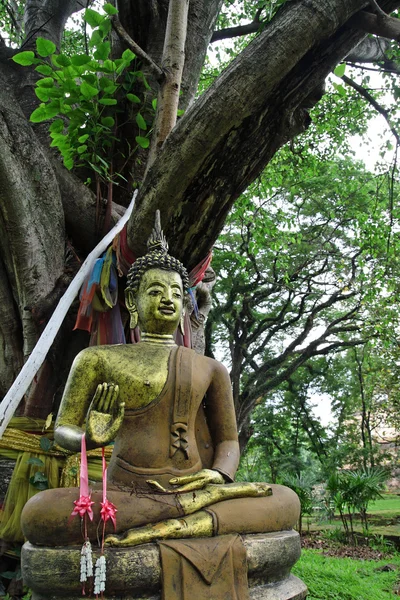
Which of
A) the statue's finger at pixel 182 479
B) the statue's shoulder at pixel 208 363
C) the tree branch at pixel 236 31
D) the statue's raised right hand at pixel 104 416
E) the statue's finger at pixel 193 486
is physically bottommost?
the statue's finger at pixel 193 486

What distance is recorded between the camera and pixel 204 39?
445cm

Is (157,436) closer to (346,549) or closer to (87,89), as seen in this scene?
(87,89)

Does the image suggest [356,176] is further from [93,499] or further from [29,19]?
[93,499]

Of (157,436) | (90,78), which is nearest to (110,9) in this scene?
(90,78)

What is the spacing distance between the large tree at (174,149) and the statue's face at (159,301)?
0.52 meters

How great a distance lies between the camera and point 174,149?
2.91m

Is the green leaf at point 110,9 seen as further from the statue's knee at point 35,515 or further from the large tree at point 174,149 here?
the statue's knee at point 35,515

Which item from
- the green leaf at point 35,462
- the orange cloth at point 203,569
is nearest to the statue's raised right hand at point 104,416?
the orange cloth at point 203,569

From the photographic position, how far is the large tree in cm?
277

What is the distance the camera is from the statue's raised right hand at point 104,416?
207 cm

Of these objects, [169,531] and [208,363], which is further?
[208,363]

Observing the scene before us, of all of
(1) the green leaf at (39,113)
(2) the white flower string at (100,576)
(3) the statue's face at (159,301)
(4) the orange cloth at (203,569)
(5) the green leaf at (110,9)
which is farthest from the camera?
(1) the green leaf at (39,113)

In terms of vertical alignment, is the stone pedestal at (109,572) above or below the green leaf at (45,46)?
below

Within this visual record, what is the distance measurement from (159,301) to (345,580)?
12.7ft
